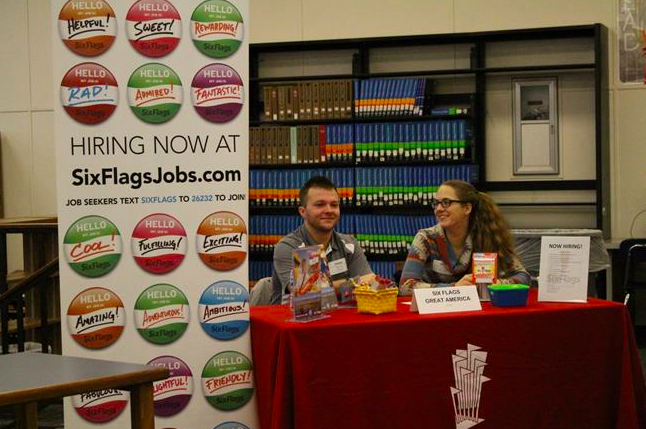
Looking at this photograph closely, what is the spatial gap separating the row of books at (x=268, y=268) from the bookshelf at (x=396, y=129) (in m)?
0.03

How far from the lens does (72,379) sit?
6.79 ft

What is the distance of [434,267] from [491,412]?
79 cm

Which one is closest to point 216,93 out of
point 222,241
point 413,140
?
point 222,241

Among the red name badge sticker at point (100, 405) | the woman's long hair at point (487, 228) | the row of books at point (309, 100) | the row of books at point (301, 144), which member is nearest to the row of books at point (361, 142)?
the row of books at point (301, 144)

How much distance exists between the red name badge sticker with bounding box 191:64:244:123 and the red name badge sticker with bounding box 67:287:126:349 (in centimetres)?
78

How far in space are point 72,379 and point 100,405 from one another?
44.2 inches

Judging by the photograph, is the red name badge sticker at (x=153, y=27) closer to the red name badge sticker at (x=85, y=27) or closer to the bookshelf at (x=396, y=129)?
the red name badge sticker at (x=85, y=27)

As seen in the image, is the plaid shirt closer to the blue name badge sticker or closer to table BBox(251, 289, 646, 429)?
table BBox(251, 289, 646, 429)

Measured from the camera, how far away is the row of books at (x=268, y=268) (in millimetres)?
7121

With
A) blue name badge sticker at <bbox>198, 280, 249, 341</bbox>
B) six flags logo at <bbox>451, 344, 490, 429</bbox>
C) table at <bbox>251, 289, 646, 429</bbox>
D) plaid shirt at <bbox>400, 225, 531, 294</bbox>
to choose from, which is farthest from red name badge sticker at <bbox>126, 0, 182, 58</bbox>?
six flags logo at <bbox>451, 344, 490, 429</bbox>

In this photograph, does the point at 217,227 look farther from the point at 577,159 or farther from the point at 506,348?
the point at 577,159

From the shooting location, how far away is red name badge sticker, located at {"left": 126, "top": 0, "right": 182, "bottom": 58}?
3.15 meters

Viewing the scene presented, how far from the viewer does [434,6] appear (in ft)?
24.0

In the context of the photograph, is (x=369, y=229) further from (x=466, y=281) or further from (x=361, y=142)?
(x=466, y=281)
